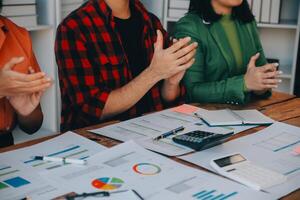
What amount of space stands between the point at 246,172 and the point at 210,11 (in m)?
1.08

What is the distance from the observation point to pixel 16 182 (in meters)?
0.93

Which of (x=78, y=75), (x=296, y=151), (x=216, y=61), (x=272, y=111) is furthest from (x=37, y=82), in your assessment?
(x=216, y=61)

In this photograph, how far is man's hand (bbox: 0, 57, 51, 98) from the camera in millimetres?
1175

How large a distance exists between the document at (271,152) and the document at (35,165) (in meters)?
0.26

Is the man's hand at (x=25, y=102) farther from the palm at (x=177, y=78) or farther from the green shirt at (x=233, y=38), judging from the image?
the green shirt at (x=233, y=38)

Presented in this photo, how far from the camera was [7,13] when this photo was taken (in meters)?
2.43

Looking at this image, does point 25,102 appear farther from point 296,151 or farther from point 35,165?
point 296,151

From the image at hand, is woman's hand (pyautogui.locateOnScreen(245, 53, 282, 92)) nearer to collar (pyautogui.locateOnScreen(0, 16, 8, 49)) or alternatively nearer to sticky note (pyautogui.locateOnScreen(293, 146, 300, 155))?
sticky note (pyautogui.locateOnScreen(293, 146, 300, 155))

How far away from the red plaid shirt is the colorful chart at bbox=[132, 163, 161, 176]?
1.62 ft

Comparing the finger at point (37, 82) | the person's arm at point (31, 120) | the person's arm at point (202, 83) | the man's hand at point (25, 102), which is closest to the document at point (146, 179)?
the finger at point (37, 82)

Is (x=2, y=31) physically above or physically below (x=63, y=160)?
above

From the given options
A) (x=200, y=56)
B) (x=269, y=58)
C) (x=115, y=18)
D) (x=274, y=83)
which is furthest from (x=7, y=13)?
(x=269, y=58)

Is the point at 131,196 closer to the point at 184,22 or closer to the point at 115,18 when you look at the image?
the point at 115,18

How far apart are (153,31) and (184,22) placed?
0.17 metres
